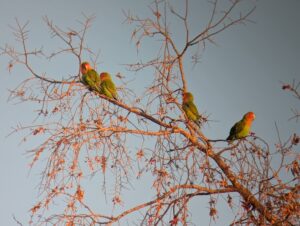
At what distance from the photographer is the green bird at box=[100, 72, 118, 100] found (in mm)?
4616

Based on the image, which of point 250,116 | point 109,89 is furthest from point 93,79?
point 250,116

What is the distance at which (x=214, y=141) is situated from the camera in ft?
12.0

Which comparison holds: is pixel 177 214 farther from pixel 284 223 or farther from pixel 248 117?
Answer: pixel 248 117

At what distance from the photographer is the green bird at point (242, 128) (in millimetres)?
4836

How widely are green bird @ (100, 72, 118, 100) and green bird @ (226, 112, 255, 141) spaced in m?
1.53

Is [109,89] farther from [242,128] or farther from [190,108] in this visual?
[242,128]

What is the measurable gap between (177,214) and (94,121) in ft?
3.41

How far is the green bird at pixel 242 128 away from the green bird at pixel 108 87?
153 centimetres

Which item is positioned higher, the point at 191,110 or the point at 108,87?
the point at 108,87

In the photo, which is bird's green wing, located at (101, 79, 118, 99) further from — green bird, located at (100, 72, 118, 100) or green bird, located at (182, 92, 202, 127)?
green bird, located at (182, 92, 202, 127)

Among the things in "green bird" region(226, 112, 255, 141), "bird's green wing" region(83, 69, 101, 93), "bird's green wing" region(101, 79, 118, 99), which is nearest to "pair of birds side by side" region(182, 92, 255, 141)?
"green bird" region(226, 112, 255, 141)

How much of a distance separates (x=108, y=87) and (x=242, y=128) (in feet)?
5.75

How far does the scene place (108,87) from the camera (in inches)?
194

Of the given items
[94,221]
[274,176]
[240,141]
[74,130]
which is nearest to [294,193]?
[274,176]
